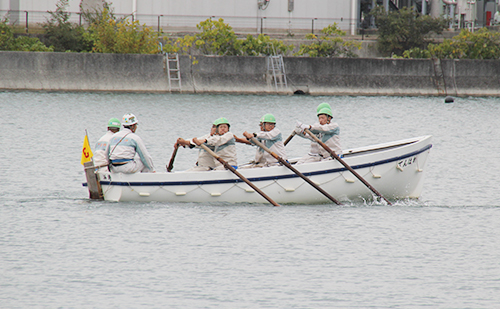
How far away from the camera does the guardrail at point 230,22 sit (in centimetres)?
4294

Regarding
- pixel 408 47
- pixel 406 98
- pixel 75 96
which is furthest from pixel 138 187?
pixel 408 47

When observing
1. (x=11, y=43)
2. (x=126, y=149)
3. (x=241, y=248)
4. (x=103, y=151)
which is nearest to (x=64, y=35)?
(x=11, y=43)

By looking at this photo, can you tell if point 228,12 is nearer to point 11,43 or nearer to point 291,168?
point 11,43

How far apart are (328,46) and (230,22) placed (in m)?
7.65

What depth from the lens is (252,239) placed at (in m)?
13.5

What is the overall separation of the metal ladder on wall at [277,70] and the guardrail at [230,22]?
404 centimetres

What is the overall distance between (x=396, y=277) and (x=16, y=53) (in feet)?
93.2

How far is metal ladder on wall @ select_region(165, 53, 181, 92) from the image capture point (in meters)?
37.6

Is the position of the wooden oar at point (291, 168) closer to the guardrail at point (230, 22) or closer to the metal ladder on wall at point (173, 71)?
the metal ladder on wall at point (173, 71)

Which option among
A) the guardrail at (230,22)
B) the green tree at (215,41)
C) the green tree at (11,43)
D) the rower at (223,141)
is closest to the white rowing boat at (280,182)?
the rower at (223,141)

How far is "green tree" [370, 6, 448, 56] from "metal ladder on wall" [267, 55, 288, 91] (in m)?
8.02

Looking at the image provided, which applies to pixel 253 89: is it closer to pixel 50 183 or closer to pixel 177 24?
pixel 177 24

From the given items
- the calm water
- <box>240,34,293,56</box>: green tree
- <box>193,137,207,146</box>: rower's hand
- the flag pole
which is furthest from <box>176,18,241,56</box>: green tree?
<box>193,137,207,146</box>: rower's hand

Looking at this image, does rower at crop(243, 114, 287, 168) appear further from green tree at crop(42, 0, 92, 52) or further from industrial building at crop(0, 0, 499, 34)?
industrial building at crop(0, 0, 499, 34)
